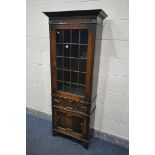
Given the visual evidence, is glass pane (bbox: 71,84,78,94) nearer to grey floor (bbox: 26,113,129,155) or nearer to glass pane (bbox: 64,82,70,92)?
glass pane (bbox: 64,82,70,92)

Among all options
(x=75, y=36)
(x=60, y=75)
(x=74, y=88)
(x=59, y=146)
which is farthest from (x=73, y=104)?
(x=75, y=36)

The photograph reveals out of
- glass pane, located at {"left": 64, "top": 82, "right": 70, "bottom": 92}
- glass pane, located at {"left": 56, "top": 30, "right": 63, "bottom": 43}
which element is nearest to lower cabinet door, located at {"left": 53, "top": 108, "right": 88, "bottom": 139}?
glass pane, located at {"left": 64, "top": 82, "right": 70, "bottom": 92}

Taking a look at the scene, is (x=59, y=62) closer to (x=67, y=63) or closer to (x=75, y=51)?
(x=67, y=63)

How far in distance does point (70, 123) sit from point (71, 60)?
0.94 meters

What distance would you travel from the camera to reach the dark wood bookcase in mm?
1850

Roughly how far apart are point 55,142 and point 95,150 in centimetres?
61

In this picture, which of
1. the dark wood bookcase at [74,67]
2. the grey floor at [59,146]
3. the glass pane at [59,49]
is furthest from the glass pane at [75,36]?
the grey floor at [59,146]

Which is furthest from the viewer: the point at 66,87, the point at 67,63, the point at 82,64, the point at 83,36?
the point at 66,87

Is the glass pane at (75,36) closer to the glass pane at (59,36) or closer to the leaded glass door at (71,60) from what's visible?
the leaded glass door at (71,60)

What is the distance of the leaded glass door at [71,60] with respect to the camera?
1.99 metres

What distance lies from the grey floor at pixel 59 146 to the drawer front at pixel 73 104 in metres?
0.57

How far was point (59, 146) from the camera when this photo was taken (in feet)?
7.66

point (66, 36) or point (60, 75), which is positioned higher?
point (66, 36)
